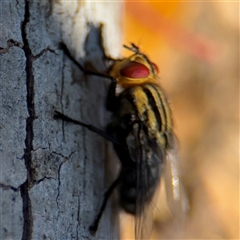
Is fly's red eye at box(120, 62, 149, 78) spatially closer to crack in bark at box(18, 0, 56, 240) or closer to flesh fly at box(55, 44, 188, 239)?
flesh fly at box(55, 44, 188, 239)

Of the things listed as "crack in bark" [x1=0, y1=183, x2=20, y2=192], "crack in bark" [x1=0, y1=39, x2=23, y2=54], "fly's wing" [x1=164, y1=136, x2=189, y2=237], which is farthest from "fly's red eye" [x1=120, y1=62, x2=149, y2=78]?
"crack in bark" [x1=0, y1=183, x2=20, y2=192]

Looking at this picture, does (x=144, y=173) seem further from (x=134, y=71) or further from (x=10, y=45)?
(x=10, y=45)

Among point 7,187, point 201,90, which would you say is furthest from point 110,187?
point 201,90

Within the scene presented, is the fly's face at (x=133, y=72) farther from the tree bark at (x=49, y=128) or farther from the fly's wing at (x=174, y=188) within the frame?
the fly's wing at (x=174, y=188)

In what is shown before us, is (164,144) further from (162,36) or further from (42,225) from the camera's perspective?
(162,36)

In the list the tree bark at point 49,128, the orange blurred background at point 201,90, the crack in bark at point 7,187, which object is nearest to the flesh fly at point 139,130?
the tree bark at point 49,128

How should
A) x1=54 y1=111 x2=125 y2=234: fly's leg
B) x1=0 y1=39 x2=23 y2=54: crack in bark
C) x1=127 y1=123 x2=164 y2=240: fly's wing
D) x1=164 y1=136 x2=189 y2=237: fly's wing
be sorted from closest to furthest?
x1=0 y1=39 x2=23 y2=54: crack in bark
x1=54 y1=111 x2=125 y2=234: fly's leg
x1=127 y1=123 x2=164 y2=240: fly's wing
x1=164 y1=136 x2=189 y2=237: fly's wing
